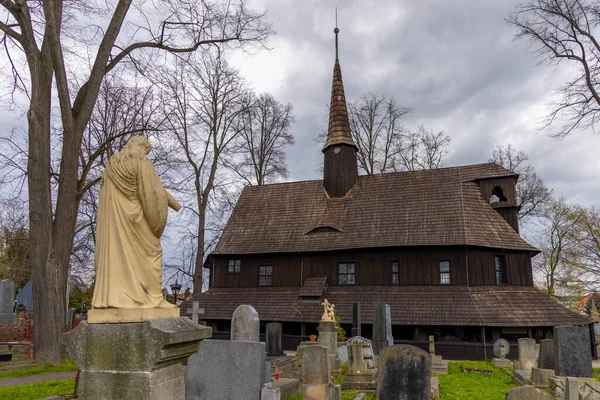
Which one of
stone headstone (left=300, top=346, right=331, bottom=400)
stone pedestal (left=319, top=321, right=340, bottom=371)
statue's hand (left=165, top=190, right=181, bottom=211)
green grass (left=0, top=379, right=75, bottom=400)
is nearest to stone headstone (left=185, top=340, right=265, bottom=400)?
stone headstone (left=300, top=346, right=331, bottom=400)

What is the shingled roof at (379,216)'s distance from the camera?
808 inches

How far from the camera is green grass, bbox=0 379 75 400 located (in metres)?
9.25

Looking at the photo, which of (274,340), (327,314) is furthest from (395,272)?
(274,340)

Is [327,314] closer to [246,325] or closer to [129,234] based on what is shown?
[246,325]

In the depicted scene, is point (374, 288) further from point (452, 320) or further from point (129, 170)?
point (129, 170)

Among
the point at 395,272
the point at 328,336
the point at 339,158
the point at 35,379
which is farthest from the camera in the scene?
the point at 339,158

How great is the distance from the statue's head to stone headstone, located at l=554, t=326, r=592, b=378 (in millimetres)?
10674

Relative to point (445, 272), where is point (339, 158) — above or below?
above

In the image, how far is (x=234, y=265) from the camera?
2388cm

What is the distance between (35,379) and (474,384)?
11.8 metres

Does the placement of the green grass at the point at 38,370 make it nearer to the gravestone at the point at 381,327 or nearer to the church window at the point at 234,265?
the gravestone at the point at 381,327

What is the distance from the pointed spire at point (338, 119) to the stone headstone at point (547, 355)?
48.9 feet

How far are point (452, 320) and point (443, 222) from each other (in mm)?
4742

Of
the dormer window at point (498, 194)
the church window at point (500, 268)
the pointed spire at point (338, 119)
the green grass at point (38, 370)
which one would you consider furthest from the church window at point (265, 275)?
the dormer window at point (498, 194)
